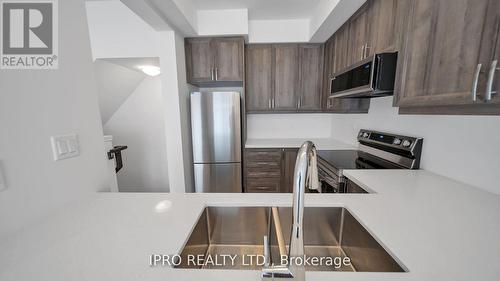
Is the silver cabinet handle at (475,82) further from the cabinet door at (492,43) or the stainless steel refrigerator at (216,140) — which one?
the stainless steel refrigerator at (216,140)

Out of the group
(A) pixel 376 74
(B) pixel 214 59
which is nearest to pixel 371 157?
(A) pixel 376 74

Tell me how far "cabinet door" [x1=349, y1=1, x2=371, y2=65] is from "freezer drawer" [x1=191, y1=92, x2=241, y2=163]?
4.45 ft

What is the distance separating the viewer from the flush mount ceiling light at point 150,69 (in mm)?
2738

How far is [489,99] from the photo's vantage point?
68 centimetres

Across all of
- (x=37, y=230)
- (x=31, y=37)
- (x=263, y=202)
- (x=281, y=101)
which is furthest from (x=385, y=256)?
(x=281, y=101)

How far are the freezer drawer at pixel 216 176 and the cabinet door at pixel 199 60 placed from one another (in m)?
1.20

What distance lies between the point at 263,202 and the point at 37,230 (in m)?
0.90

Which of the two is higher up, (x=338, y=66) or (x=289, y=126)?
(x=338, y=66)

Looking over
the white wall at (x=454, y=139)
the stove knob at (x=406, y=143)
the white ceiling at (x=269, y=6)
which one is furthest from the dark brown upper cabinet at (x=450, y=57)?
the white ceiling at (x=269, y=6)

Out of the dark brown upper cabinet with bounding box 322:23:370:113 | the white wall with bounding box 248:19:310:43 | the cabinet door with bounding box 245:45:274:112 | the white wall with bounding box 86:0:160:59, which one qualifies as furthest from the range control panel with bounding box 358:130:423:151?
the white wall with bounding box 86:0:160:59

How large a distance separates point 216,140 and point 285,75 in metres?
1.40

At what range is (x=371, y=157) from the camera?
1.79 metres

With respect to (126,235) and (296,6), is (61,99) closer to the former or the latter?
(126,235)

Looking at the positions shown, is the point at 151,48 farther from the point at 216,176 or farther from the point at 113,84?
the point at 216,176
